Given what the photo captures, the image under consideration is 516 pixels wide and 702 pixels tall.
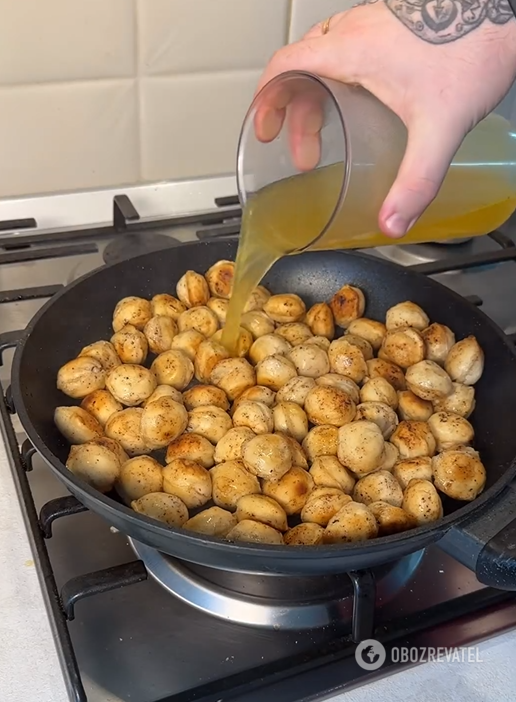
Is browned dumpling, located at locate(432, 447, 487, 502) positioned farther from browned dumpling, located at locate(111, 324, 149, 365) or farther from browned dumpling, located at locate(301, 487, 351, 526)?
browned dumpling, located at locate(111, 324, 149, 365)

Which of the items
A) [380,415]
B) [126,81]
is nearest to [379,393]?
[380,415]

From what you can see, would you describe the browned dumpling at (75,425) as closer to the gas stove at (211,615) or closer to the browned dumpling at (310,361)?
the gas stove at (211,615)

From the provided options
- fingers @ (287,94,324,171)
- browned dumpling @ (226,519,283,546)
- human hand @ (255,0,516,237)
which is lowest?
browned dumpling @ (226,519,283,546)

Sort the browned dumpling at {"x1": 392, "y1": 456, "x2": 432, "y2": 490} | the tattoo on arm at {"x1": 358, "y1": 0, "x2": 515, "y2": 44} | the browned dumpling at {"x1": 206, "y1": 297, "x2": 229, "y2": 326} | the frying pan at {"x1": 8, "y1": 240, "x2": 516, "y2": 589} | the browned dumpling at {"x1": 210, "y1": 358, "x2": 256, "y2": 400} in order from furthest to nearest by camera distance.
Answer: the browned dumpling at {"x1": 206, "y1": 297, "x2": 229, "y2": 326}
the browned dumpling at {"x1": 210, "y1": 358, "x2": 256, "y2": 400}
the browned dumpling at {"x1": 392, "y1": 456, "x2": 432, "y2": 490}
the tattoo on arm at {"x1": 358, "y1": 0, "x2": 515, "y2": 44}
the frying pan at {"x1": 8, "y1": 240, "x2": 516, "y2": 589}

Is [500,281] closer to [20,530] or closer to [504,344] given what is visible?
[504,344]

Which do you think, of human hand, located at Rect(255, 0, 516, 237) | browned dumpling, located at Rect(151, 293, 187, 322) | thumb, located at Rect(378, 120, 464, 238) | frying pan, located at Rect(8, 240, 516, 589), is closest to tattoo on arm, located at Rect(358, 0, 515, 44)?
human hand, located at Rect(255, 0, 516, 237)
